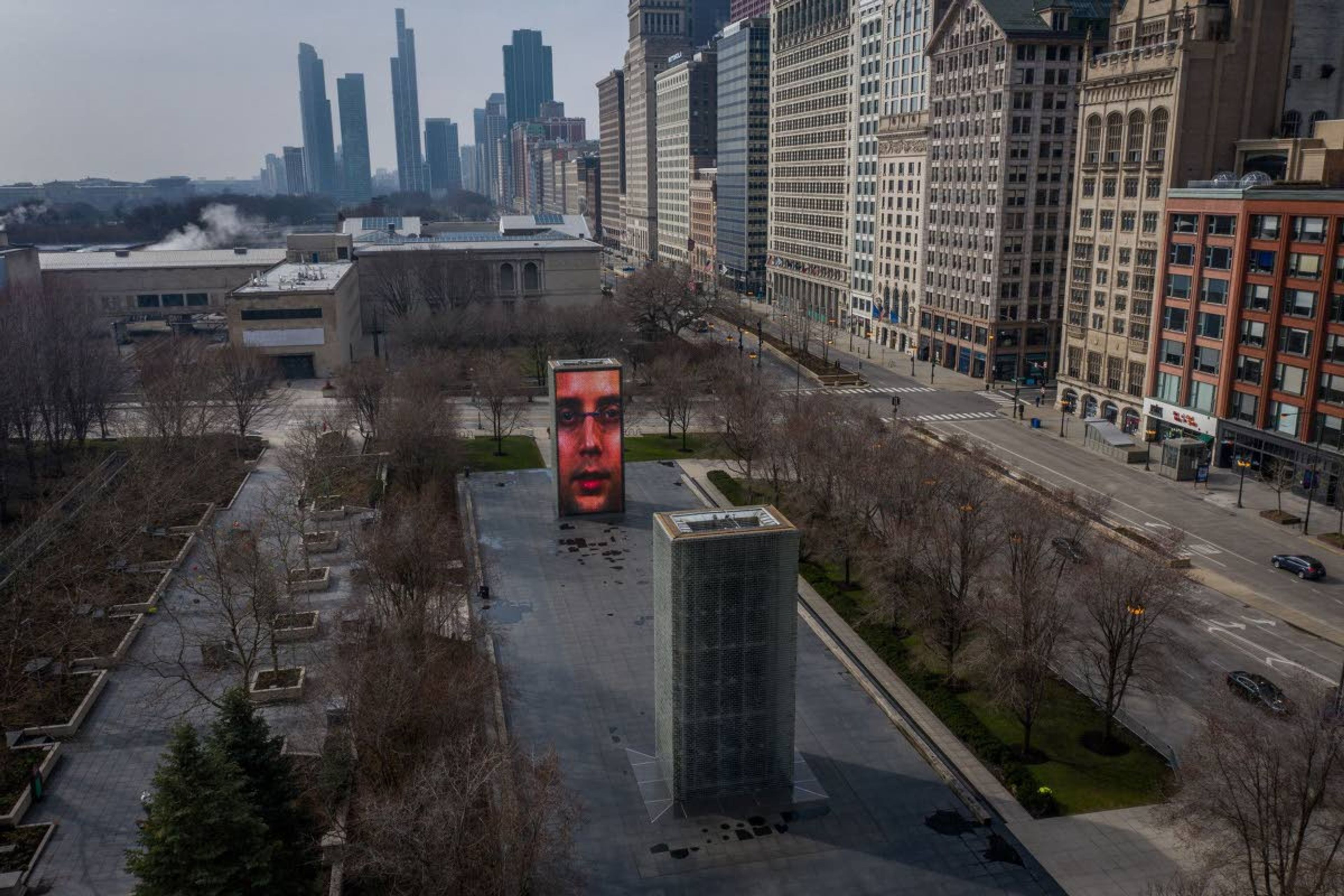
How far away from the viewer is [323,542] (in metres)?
56.4

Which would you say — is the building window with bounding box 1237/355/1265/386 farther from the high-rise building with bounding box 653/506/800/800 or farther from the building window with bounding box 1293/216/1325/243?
the high-rise building with bounding box 653/506/800/800

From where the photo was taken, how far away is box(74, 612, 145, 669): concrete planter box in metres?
42.3

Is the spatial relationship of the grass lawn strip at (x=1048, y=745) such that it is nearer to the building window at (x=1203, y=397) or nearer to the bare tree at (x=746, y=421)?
the bare tree at (x=746, y=421)

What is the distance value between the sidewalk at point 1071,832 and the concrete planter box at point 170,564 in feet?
122

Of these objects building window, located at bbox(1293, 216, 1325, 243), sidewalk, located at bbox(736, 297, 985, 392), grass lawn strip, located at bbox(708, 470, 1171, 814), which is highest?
building window, located at bbox(1293, 216, 1325, 243)

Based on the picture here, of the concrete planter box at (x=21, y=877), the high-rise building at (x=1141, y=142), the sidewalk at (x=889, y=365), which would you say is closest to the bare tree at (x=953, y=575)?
the concrete planter box at (x=21, y=877)

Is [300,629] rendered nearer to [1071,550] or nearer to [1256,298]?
[1071,550]

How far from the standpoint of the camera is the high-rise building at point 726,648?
103ft

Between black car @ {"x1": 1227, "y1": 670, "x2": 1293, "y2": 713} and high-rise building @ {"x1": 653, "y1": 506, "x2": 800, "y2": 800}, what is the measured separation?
1840cm

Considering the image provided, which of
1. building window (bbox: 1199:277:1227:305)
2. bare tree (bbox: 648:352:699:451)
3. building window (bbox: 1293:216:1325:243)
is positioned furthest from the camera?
bare tree (bbox: 648:352:699:451)

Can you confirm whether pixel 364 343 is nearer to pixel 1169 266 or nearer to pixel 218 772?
pixel 1169 266

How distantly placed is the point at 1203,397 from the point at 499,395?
52096 mm

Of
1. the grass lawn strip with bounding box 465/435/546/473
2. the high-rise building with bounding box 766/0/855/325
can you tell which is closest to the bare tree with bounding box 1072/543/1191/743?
the grass lawn strip with bounding box 465/435/546/473

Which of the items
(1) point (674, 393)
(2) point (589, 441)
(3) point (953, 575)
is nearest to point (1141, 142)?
(1) point (674, 393)
